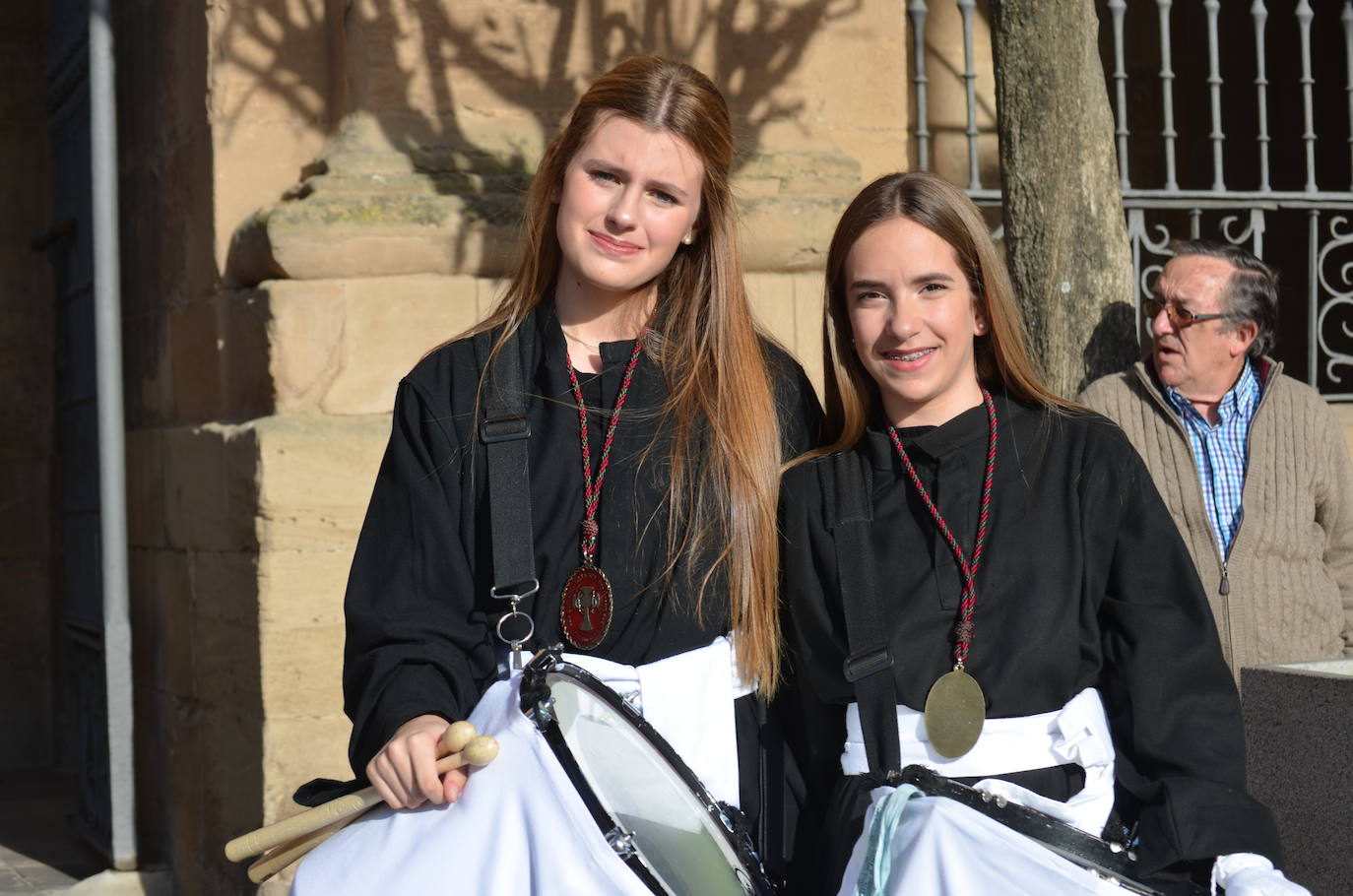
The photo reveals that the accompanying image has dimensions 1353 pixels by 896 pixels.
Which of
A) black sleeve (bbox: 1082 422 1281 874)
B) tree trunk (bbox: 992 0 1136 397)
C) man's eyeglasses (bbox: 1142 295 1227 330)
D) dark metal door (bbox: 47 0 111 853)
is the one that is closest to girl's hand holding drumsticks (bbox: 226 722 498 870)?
black sleeve (bbox: 1082 422 1281 874)

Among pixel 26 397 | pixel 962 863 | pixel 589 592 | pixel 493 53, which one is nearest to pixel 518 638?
pixel 589 592

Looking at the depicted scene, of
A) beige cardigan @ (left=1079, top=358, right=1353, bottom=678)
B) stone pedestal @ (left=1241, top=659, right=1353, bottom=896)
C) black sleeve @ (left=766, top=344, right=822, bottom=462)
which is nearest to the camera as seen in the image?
black sleeve @ (left=766, top=344, right=822, bottom=462)

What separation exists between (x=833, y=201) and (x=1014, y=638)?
97.9 inches

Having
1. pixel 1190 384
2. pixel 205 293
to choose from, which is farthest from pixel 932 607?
pixel 205 293

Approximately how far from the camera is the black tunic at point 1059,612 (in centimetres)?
222

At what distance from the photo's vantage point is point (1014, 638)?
90.5 inches

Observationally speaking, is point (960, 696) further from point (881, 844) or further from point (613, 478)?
point (613, 478)

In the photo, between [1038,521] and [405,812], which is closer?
[405,812]

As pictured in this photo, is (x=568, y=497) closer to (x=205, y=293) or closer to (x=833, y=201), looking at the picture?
(x=833, y=201)

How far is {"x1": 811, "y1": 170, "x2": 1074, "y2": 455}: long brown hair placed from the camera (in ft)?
8.20

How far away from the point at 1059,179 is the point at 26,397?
5.44 metres

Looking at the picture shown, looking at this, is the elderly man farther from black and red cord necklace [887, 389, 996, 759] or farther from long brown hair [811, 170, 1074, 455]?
black and red cord necklace [887, 389, 996, 759]

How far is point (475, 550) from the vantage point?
94.8 inches

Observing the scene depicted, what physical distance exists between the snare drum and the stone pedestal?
1450 mm
